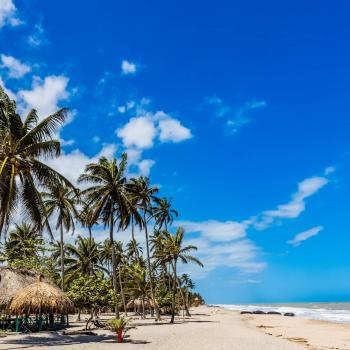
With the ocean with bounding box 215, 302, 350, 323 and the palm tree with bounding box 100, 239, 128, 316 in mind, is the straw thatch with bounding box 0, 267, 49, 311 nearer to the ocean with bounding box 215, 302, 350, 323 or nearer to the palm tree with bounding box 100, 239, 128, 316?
the palm tree with bounding box 100, 239, 128, 316

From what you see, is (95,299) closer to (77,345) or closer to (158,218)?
(77,345)

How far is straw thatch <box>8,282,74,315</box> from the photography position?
2280cm

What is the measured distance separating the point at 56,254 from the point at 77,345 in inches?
1574

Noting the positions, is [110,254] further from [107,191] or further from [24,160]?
[24,160]

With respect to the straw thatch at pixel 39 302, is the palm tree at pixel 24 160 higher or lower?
higher

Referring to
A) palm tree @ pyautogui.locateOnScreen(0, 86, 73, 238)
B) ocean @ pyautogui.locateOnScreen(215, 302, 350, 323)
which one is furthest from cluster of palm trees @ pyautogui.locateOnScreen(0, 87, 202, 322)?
ocean @ pyautogui.locateOnScreen(215, 302, 350, 323)

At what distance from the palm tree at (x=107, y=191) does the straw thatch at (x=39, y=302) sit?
10.3m

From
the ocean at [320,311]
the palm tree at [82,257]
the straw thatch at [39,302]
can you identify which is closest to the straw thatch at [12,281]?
the straw thatch at [39,302]

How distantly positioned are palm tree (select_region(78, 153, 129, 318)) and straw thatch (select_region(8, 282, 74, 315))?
1033 cm

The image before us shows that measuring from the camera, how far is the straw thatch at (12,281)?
2561 centimetres

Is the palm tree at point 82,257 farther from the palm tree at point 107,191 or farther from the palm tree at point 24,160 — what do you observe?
the palm tree at point 24,160

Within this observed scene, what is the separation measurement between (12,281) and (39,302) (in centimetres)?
555

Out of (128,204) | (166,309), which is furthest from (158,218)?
(128,204)

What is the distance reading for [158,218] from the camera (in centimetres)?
5488
